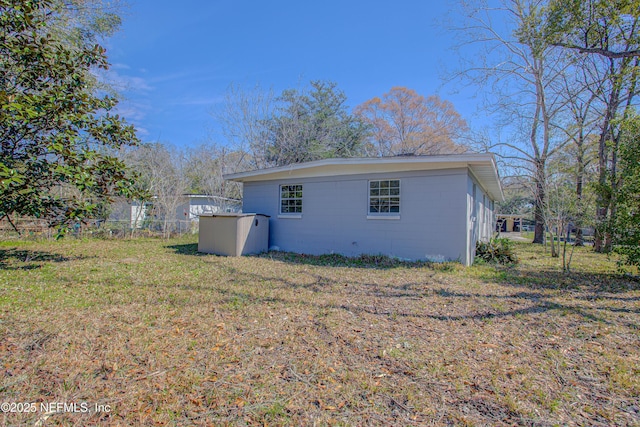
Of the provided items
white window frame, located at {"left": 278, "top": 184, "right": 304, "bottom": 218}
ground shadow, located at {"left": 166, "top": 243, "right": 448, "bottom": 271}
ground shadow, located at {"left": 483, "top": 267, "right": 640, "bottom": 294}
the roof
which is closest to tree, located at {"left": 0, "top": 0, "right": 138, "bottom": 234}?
ground shadow, located at {"left": 166, "top": 243, "right": 448, "bottom": 271}

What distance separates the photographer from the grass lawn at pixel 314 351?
7.25 feet

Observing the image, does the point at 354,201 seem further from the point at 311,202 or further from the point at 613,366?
the point at 613,366

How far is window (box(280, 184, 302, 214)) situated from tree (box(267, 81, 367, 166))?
7197mm

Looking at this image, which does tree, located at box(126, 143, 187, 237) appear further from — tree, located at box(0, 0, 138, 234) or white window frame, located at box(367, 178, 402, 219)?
white window frame, located at box(367, 178, 402, 219)

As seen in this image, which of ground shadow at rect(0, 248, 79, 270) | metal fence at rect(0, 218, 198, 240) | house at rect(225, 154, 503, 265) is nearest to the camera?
ground shadow at rect(0, 248, 79, 270)

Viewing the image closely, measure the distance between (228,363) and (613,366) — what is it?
354 cm

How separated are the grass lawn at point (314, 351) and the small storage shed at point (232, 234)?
10.2 ft

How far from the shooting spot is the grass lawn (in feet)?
7.25

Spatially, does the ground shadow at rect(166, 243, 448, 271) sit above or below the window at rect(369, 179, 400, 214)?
below

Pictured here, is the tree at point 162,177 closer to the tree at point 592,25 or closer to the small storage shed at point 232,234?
the small storage shed at point 232,234

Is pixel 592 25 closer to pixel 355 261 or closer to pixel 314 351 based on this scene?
pixel 355 261

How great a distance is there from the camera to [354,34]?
38.9 feet

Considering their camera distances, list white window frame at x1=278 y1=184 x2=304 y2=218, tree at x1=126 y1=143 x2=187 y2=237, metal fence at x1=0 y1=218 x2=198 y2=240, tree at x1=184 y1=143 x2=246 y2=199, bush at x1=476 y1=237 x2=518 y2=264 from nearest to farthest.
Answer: bush at x1=476 y1=237 x2=518 y2=264, white window frame at x1=278 y1=184 x2=304 y2=218, metal fence at x1=0 y1=218 x2=198 y2=240, tree at x1=126 y1=143 x2=187 y2=237, tree at x1=184 y1=143 x2=246 y2=199

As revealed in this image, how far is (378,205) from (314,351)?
20.1 feet
